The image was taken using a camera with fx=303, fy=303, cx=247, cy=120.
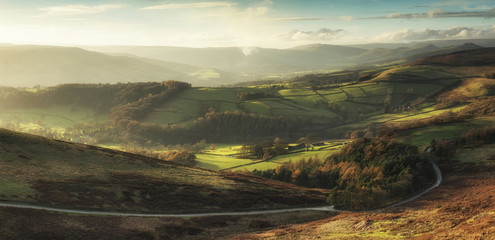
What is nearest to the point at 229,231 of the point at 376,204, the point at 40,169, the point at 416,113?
the point at 376,204

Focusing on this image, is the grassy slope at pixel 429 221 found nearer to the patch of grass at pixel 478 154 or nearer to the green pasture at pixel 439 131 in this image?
the patch of grass at pixel 478 154

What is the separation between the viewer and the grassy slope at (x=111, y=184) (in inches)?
1558

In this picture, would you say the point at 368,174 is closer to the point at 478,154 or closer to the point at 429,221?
the point at 478,154

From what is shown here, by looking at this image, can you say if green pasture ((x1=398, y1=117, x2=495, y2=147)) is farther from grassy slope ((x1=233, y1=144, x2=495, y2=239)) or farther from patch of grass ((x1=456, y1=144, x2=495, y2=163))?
grassy slope ((x1=233, y1=144, x2=495, y2=239))

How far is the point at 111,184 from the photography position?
4675 centimetres

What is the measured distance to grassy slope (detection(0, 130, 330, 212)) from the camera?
1558 inches

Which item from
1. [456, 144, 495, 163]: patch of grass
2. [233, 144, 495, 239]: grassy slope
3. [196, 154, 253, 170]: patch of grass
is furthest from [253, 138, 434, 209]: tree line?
[196, 154, 253, 170]: patch of grass

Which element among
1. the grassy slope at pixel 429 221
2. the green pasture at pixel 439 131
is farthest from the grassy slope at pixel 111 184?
the green pasture at pixel 439 131

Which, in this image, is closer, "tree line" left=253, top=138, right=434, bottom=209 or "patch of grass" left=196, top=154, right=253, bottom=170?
"tree line" left=253, top=138, right=434, bottom=209

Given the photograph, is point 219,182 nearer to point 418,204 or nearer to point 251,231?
point 251,231

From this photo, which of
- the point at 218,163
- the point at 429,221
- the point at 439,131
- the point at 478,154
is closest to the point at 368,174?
the point at 478,154

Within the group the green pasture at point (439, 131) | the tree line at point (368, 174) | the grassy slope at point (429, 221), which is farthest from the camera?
the green pasture at point (439, 131)

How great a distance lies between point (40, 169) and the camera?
4616cm

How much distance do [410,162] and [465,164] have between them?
978 cm
